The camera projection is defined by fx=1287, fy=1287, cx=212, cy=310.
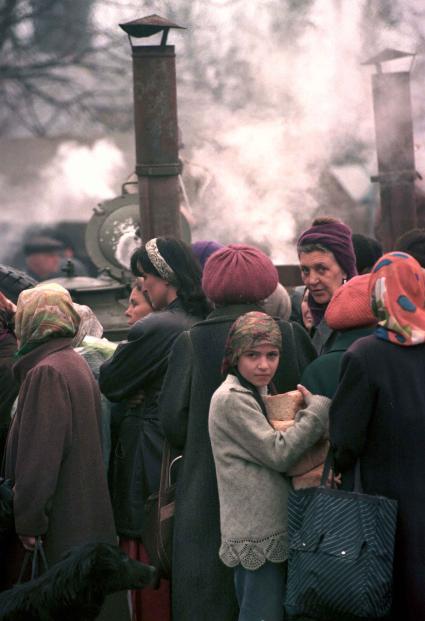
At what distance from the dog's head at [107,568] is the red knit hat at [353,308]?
3.58 feet

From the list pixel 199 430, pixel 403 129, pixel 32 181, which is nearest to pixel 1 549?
pixel 199 430

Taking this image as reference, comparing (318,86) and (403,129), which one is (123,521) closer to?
(403,129)

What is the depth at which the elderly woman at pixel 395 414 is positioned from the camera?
378 cm

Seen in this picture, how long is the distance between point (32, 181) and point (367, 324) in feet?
49.5

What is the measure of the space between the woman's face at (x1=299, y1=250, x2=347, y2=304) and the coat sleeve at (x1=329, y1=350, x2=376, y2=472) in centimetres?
113

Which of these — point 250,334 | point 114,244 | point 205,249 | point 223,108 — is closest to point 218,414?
point 250,334

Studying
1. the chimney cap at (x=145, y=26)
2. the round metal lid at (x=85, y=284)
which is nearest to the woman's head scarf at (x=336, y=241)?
the round metal lid at (x=85, y=284)

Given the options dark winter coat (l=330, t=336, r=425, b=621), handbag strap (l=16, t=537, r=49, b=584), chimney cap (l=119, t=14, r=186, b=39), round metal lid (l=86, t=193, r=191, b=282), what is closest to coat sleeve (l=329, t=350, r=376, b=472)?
dark winter coat (l=330, t=336, r=425, b=621)

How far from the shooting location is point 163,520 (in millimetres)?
4594

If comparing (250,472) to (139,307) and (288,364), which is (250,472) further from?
(139,307)

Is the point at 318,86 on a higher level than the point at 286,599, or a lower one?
higher

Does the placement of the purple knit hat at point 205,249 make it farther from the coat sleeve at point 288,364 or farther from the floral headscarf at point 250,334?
the floral headscarf at point 250,334

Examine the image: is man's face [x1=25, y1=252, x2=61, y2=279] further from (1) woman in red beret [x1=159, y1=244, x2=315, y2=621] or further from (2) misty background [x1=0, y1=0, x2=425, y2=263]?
(1) woman in red beret [x1=159, y1=244, x2=315, y2=621]

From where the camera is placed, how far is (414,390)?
12.5ft
